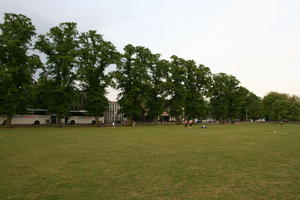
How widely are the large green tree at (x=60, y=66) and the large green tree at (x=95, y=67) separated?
2.66m

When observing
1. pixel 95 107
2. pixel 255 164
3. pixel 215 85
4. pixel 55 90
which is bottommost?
pixel 255 164

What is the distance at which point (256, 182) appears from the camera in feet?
23.4

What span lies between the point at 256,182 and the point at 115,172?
4972mm

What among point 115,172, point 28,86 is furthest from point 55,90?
point 115,172

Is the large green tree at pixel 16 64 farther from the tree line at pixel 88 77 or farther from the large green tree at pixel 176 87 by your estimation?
the large green tree at pixel 176 87

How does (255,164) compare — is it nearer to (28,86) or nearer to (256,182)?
(256,182)

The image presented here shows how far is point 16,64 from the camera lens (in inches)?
1650

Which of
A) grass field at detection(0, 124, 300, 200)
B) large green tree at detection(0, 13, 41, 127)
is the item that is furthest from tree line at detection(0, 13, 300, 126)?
grass field at detection(0, 124, 300, 200)

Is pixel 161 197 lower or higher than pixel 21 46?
lower

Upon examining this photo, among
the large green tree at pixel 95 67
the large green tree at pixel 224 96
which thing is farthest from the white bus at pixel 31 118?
the large green tree at pixel 224 96

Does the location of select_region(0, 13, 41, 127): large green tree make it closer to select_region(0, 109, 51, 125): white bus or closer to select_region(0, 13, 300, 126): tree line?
select_region(0, 13, 300, 126): tree line

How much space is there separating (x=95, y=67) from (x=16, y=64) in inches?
643

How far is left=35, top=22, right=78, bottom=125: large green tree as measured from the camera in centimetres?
4622

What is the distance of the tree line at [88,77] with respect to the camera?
41375mm
